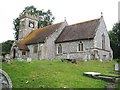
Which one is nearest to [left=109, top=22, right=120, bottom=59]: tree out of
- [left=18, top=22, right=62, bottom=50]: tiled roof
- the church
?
the church

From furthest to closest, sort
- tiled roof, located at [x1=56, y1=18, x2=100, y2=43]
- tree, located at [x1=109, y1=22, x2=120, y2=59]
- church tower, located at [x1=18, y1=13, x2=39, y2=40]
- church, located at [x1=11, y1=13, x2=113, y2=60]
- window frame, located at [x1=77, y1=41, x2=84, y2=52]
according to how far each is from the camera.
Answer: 1. church tower, located at [x1=18, y1=13, x2=39, y2=40]
2. tree, located at [x1=109, y1=22, x2=120, y2=59]
3. window frame, located at [x1=77, y1=41, x2=84, y2=52]
4. tiled roof, located at [x1=56, y1=18, x2=100, y2=43]
5. church, located at [x1=11, y1=13, x2=113, y2=60]

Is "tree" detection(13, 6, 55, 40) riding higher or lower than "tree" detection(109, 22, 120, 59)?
higher

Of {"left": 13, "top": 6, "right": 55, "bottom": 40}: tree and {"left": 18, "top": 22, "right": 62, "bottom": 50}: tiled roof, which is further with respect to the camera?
{"left": 13, "top": 6, "right": 55, "bottom": 40}: tree

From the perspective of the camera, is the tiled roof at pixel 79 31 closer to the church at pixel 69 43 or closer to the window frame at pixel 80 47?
the church at pixel 69 43

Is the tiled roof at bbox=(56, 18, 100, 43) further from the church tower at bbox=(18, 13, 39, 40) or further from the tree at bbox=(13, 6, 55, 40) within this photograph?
the tree at bbox=(13, 6, 55, 40)

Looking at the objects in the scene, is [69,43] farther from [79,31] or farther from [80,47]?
[79,31]

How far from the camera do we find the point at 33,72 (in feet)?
54.5

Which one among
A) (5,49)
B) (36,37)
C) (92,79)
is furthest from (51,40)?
(92,79)

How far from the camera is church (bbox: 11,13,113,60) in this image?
32.0m

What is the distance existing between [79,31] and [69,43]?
270cm

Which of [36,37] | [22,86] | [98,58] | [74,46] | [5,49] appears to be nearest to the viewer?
[22,86]

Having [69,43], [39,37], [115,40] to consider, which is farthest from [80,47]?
[115,40]

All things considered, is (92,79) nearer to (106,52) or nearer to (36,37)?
(106,52)

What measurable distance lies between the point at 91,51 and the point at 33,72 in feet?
54.2
